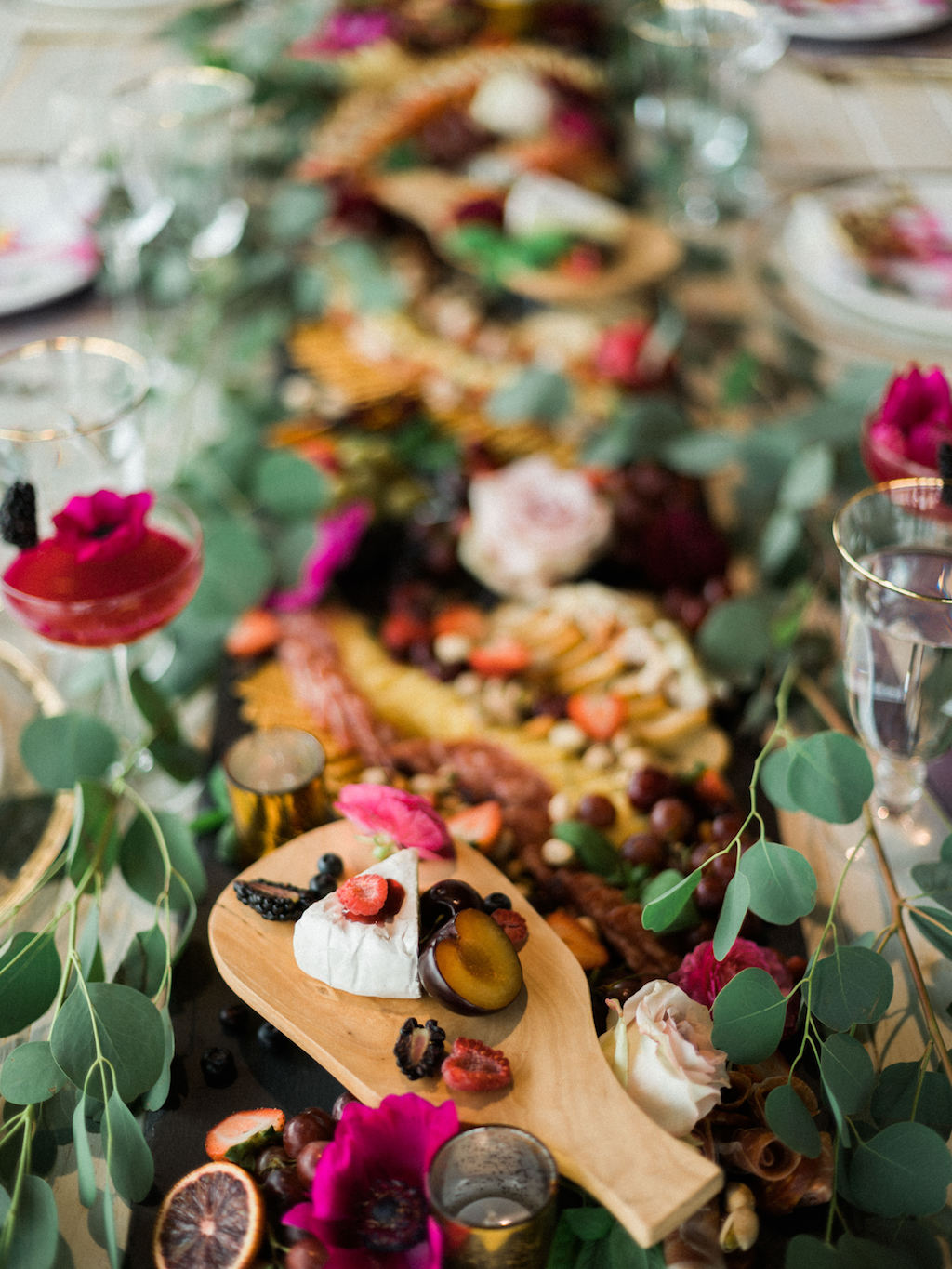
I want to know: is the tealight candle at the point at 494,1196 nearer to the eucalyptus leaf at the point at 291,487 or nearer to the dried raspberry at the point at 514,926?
the dried raspberry at the point at 514,926

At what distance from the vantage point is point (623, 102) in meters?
2.08

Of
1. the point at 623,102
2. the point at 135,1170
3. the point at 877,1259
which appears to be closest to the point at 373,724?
the point at 135,1170

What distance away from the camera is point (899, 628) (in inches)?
30.7

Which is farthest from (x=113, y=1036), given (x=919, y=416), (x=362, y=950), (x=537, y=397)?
(x=537, y=397)

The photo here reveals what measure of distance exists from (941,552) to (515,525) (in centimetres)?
45

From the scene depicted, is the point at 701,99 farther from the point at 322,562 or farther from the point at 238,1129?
the point at 238,1129

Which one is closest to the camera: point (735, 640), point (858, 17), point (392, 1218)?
point (392, 1218)

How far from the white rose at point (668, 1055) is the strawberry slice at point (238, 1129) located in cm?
21

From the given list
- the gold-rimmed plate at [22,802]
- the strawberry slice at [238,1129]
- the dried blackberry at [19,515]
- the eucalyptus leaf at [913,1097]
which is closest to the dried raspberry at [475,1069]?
the strawberry slice at [238,1129]

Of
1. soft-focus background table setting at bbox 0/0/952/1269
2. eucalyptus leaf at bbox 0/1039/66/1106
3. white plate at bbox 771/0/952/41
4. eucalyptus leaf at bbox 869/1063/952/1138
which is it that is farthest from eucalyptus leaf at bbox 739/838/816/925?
white plate at bbox 771/0/952/41

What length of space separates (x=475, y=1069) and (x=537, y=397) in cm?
89

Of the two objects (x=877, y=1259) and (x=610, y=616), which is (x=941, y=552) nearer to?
(x=610, y=616)

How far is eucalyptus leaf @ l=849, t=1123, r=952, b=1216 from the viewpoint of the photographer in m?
0.63

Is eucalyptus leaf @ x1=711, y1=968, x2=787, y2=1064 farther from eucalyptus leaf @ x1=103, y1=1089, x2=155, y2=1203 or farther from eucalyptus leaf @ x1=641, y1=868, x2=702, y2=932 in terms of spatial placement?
eucalyptus leaf @ x1=103, y1=1089, x2=155, y2=1203
